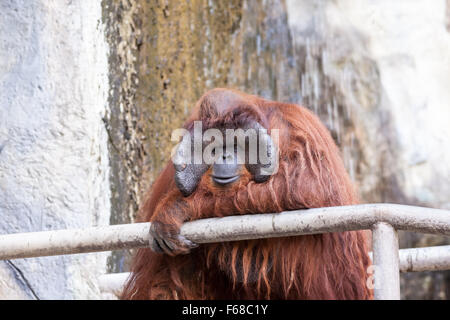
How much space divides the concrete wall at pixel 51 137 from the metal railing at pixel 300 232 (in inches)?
33.8

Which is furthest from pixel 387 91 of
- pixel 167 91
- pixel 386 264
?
pixel 386 264

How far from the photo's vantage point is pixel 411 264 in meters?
2.35

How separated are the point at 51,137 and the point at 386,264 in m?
1.79

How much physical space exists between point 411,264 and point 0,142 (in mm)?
1787

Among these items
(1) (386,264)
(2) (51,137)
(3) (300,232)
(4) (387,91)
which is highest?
(4) (387,91)

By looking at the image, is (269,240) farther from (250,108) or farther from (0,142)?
(0,142)

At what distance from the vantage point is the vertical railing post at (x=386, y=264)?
166 centimetres

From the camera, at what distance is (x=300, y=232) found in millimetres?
1845

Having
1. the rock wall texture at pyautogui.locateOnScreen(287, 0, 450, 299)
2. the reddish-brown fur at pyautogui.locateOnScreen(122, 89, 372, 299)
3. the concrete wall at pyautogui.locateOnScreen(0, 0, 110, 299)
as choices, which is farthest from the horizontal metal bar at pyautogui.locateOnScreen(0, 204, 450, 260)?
the rock wall texture at pyautogui.locateOnScreen(287, 0, 450, 299)

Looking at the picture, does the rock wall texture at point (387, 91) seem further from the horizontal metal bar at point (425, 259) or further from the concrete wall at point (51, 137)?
the horizontal metal bar at point (425, 259)

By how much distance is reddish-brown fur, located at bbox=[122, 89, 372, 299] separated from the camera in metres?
2.24

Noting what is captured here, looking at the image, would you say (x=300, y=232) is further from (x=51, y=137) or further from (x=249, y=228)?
(x=51, y=137)

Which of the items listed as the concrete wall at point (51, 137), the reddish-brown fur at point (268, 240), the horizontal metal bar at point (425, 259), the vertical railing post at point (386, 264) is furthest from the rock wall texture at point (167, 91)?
the vertical railing post at point (386, 264)
